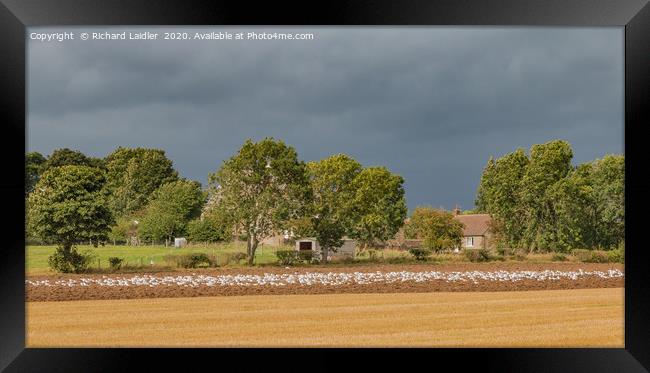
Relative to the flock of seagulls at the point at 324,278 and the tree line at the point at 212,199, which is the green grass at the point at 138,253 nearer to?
the tree line at the point at 212,199

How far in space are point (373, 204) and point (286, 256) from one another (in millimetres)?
4189

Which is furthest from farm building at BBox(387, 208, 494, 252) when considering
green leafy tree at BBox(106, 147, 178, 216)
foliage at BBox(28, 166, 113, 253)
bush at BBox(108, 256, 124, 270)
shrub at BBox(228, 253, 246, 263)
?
foliage at BBox(28, 166, 113, 253)

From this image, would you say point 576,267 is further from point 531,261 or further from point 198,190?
point 198,190

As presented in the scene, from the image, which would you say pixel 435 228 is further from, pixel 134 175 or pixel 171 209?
pixel 134 175

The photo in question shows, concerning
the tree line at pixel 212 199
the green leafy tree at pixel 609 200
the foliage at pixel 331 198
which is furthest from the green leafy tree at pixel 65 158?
the green leafy tree at pixel 609 200

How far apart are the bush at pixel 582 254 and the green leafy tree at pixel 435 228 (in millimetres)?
3878

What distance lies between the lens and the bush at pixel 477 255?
19.3 meters

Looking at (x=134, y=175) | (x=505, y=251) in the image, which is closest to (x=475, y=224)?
(x=505, y=251)

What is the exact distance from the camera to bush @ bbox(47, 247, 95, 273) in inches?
578

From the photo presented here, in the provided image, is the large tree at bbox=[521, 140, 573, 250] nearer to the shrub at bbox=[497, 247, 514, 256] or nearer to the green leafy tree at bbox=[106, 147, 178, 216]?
the shrub at bbox=[497, 247, 514, 256]

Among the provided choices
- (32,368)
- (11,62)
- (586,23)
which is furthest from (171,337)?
(586,23)

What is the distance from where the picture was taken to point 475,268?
16.9 meters

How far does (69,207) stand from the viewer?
1548 centimetres

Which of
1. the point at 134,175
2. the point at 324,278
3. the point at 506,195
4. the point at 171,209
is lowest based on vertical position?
the point at 324,278
